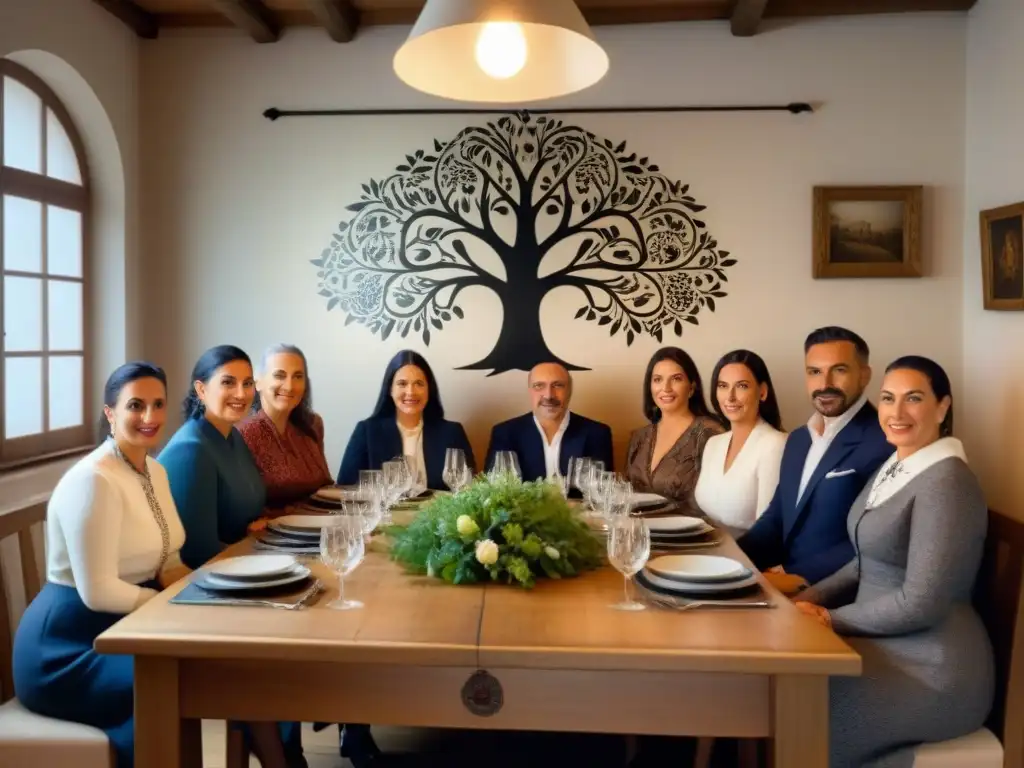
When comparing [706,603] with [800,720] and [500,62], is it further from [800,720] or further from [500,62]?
[500,62]

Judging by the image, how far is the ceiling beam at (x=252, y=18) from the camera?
3471 millimetres

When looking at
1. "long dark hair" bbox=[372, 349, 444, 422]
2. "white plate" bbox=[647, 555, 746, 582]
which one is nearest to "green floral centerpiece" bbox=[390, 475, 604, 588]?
"white plate" bbox=[647, 555, 746, 582]

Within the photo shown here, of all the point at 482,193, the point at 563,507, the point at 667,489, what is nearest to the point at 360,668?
the point at 563,507

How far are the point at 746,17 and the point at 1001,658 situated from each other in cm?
264

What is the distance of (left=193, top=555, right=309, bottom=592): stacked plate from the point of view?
1847 mm

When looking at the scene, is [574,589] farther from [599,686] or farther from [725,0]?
[725,0]

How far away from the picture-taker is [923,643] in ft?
6.49

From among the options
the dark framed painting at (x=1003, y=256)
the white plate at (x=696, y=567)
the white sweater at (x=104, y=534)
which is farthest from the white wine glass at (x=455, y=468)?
the dark framed painting at (x=1003, y=256)

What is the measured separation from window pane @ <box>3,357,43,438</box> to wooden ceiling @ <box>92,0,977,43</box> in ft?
4.92

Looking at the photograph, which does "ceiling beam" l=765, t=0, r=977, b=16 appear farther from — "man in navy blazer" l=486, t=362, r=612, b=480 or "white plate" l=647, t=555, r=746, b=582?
"white plate" l=647, t=555, r=746, b=582

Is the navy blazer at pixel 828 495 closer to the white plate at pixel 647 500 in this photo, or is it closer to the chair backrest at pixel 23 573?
the white plate at pixel 647 500

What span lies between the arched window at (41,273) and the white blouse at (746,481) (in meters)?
2.51

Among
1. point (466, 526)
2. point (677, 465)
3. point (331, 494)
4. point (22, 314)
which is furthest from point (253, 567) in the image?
point (22, 314)

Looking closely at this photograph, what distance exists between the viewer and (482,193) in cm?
392
